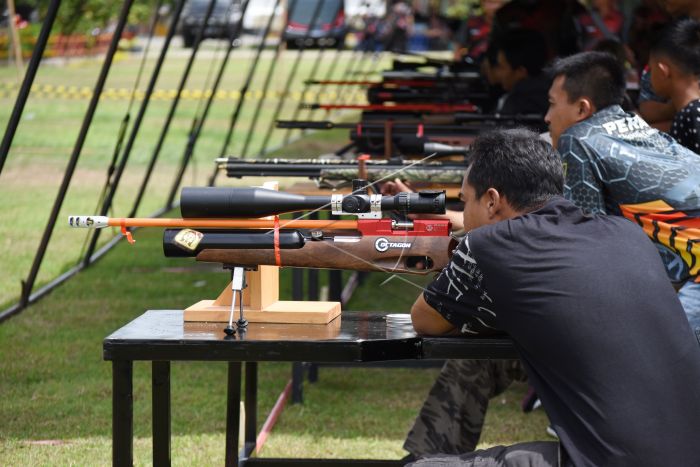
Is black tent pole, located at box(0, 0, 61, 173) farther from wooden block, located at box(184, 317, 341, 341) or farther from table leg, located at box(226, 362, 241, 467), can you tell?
wooden block, located at box(184, 317, 341, 341)

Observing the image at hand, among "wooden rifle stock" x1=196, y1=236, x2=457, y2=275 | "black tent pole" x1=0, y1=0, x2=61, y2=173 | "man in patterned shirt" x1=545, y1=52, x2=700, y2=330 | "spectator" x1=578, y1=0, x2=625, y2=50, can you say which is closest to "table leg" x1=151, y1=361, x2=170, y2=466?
"wooden rifle stock" x1=196, y1=236, x2=457, y2=275

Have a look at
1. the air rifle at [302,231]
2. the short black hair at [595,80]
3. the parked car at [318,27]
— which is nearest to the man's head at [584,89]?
the short black hair at [595,80]

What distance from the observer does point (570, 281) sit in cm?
272

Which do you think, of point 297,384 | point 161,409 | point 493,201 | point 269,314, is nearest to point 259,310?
point 269,314

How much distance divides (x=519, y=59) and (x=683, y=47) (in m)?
3.40

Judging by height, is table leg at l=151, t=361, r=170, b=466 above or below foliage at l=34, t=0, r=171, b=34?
above

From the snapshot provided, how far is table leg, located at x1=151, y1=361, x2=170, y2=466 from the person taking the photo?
3213 mm

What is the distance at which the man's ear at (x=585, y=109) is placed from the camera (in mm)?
3922

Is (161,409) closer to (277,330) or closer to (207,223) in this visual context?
(277,330)

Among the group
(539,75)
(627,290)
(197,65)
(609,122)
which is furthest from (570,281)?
(197,65)

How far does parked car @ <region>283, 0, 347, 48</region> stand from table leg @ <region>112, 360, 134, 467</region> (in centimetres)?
1150

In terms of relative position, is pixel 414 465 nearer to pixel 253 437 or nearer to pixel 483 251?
pixel 483 251

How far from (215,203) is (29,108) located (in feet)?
46.5

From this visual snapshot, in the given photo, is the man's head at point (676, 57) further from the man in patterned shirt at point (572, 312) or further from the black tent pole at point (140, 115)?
the black tent pole at point (140, 115)
